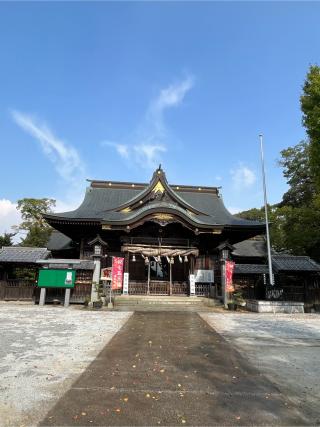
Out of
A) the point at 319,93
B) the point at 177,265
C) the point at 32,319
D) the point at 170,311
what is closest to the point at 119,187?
the point at 177,265

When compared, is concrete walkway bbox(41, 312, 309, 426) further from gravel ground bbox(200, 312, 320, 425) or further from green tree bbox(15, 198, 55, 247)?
green tree bbox(15, 198, 55, 247)

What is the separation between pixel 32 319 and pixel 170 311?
7137 mm

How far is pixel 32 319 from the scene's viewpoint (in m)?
12.4

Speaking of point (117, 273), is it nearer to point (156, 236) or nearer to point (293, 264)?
point (156, 236)

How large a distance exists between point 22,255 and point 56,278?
12.0 ft

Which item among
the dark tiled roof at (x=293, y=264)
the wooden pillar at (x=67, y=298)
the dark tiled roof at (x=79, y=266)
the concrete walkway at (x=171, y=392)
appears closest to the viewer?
the concrete walkway at (x=171, y=392)

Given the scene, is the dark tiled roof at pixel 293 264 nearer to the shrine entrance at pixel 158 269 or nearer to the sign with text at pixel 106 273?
the shrine entrance at pixel 158 269

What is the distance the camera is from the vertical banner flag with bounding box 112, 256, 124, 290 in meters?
18.7

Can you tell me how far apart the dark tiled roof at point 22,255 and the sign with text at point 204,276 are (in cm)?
1006

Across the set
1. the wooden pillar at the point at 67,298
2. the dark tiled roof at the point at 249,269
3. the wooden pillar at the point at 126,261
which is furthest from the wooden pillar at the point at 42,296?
the dark tiled roof at the point at 249,269

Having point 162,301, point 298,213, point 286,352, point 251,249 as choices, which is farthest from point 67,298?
point 298,213

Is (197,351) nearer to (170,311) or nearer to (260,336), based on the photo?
(260,336)

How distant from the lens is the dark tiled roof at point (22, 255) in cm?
1977

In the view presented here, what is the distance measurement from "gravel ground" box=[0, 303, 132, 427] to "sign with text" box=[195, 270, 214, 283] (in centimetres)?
992
